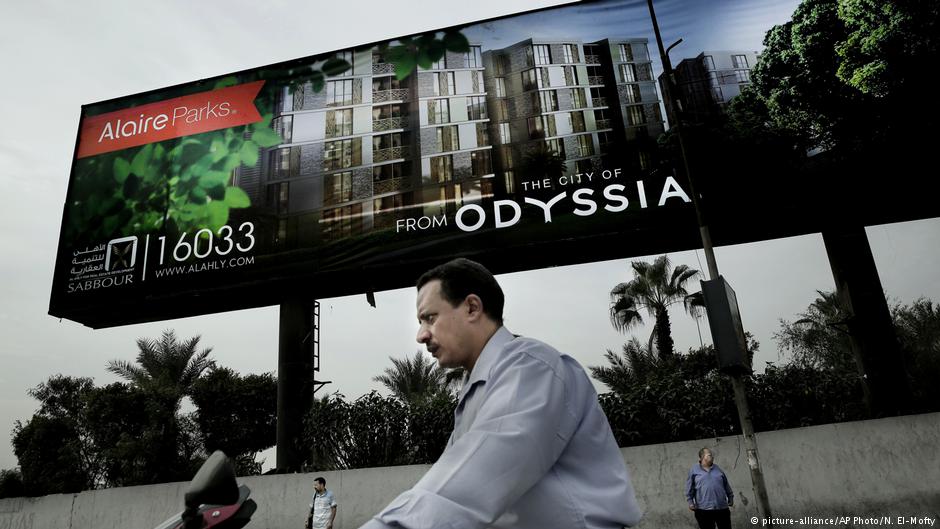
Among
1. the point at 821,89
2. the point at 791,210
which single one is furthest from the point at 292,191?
the point at 821,89

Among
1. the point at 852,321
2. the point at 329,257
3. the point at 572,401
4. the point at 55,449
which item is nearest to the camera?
the point at 572,401

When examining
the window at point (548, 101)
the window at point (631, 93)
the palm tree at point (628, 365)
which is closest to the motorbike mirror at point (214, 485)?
the window at point (548, 101)

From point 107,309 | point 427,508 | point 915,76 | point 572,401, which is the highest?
point 915,76

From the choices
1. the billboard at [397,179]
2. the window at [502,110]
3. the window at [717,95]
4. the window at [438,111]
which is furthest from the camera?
→ the window at [438,111]

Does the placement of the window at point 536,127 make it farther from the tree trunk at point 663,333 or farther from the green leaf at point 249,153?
the tree trunk at point 663,333

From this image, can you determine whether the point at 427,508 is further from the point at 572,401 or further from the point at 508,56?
the point at 508,56

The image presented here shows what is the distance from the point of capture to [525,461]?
3.32 ft

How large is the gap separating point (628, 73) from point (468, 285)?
11.1 meters

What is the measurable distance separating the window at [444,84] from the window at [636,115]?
3.57 m

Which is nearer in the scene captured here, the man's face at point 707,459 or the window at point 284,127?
the man's face at point 707,459

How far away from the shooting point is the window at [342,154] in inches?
480

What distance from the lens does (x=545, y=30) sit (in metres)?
12.3

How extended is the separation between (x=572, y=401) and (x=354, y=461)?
10487 millimetres

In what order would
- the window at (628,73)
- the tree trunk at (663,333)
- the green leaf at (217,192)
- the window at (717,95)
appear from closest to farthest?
the window at (717,95), the window at (628,73), the green leaf at (217,192), the tree trunk at (663,333)
